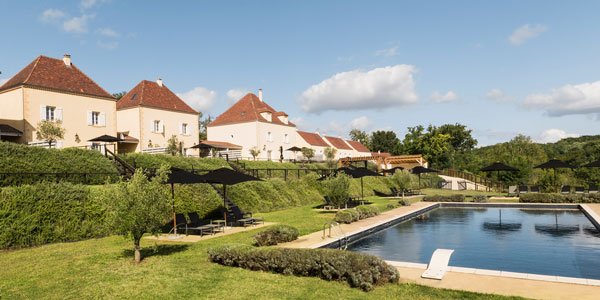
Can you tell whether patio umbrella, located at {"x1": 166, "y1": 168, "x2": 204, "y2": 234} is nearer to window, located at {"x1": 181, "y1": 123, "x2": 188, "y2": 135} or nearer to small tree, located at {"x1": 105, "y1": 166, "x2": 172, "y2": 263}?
small tree, located at {"x1": 105, "y1": 166, "x2": 172, "y2": 263}

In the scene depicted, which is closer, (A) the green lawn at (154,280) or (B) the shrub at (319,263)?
(A) the green lawn at (154,280)

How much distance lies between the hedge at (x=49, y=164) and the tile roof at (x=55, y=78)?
1294 cm

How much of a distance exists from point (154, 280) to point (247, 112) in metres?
44.9

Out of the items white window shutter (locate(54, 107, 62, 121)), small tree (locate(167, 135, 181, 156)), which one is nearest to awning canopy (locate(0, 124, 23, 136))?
white window shutter (locate(54, 107, 62, 121))

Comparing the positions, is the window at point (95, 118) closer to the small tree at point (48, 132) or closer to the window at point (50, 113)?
the window at point (50, 113)

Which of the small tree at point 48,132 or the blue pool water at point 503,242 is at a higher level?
the small tree at point 48,132

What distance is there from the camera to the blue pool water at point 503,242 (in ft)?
36.8

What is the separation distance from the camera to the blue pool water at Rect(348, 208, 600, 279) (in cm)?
1122

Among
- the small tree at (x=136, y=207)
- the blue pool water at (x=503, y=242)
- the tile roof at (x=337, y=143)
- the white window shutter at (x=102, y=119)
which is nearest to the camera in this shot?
the small tree at (x=136, y=207)

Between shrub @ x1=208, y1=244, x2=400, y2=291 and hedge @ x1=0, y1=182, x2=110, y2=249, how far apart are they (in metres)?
6.19

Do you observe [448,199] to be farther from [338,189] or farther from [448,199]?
[338,189]

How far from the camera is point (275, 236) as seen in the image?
1262 centimetres

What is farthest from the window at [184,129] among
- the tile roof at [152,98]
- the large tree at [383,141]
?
the large tree at [383,141]

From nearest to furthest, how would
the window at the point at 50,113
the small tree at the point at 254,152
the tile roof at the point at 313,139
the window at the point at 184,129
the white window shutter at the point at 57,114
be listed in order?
the window at the point at 50,113, the white window shutter at the point at 57,114, the window at the point at 184,129, the small tree at the point at 254,152, the tile roof at the point at 313,139
